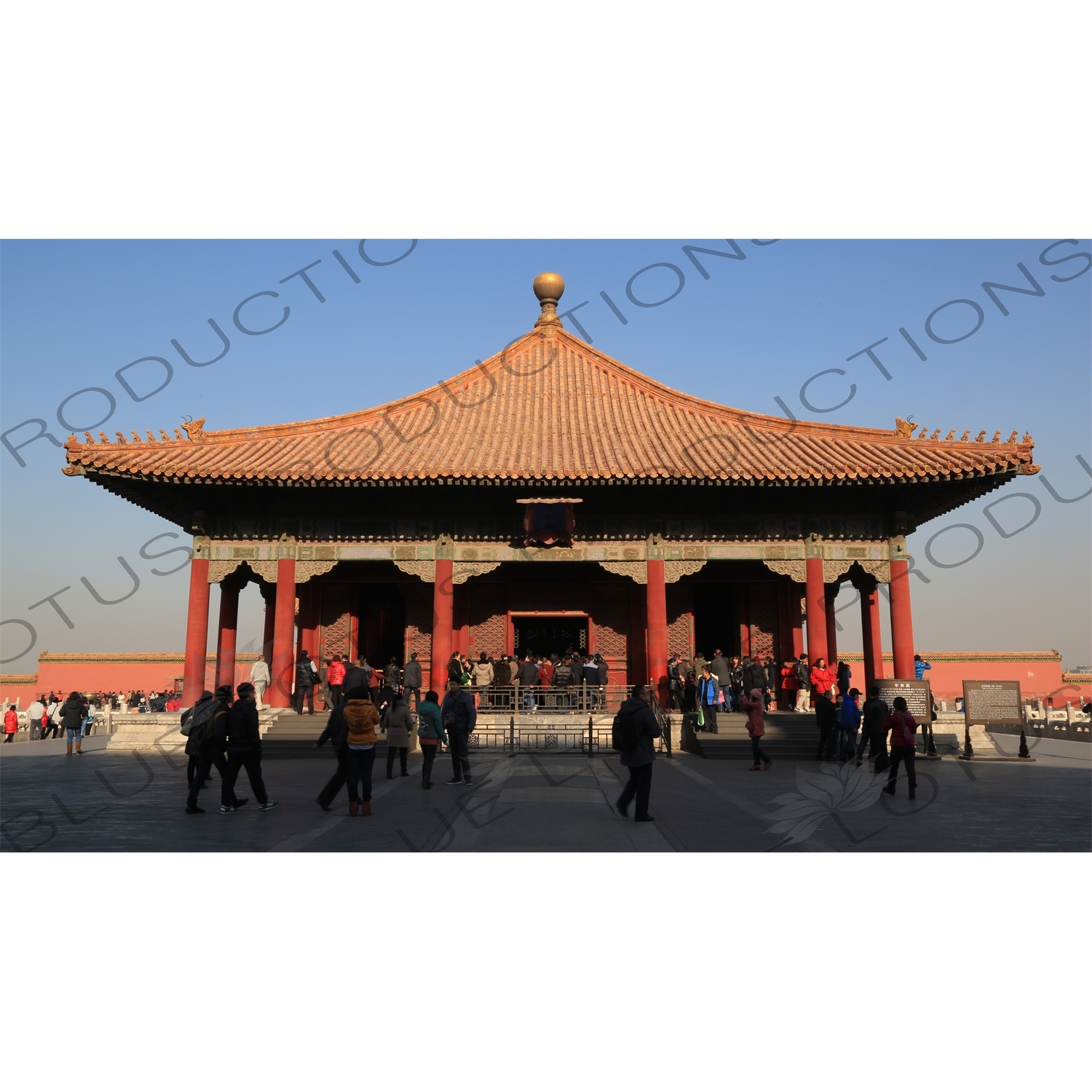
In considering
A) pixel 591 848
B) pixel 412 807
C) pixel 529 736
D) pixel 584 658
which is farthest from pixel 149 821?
pixel 584 658

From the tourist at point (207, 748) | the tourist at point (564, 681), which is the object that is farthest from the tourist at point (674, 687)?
the tourist at point (207, 748)

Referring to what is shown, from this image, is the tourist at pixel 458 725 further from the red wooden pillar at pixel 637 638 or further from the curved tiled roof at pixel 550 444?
the red wooden pillar at pixel 637 638

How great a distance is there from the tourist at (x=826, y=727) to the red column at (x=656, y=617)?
16.4 ft

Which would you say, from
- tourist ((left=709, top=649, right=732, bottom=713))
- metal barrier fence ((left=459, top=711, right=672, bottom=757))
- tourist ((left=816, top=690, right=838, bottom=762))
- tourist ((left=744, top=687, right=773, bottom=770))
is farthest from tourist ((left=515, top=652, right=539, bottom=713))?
tourist ((left=816, top=690, right=838, bottom=762))

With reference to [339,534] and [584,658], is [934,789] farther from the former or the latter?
[339,534]

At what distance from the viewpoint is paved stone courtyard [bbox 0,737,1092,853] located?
7.68 m

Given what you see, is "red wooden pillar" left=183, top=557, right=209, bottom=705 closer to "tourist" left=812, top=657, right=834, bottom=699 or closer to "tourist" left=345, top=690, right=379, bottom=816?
"tourist" left=345, top=690, right=379, bottom=816

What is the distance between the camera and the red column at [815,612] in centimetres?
1892

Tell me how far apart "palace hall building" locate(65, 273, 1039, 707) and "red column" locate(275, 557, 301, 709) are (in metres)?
0.05

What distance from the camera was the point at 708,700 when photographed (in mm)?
17156

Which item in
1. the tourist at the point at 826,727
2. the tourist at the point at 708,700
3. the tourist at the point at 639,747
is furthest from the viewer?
the tourist at the point at 708,700

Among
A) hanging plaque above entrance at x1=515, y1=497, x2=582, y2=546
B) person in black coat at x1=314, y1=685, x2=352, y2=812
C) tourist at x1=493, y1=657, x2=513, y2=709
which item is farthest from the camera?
tourist at x1=493, y1=657, x2=513, y2=709

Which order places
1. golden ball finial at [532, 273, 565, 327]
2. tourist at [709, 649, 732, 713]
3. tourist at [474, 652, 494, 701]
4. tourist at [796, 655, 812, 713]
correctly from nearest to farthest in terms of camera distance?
tourist at [709, 649, 732, 713], tourist at [796, 655, 812, 713], tourist at [474, 652, 494, 701], golden ball finial at [532, 273, 565, 327]

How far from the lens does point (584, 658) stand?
73.7 feet
